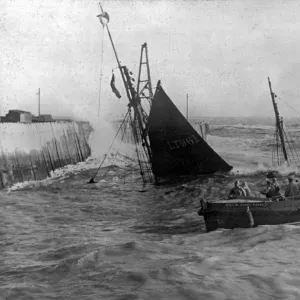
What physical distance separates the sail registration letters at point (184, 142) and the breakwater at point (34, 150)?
10.8 meters

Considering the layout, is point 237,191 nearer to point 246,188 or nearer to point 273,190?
point 246,188

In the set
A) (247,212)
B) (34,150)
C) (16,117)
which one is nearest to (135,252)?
(247,212)

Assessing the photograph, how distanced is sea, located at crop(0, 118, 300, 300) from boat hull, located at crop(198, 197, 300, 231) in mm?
333

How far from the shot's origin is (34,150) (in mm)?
37219

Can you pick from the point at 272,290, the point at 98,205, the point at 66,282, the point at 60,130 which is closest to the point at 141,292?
the point at 66,282

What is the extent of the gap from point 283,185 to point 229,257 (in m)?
16.8

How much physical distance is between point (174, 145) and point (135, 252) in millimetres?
17964

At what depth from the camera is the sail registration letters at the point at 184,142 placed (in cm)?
3030

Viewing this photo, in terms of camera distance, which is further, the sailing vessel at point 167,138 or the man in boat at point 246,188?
the sailing vessel at point 167,138

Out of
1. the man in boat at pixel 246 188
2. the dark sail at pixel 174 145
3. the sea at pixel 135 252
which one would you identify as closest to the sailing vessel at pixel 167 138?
the dark sail at pixel 174 145

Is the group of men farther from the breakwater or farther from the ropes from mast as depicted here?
the breakwater

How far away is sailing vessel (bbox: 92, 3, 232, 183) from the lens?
1176 inches

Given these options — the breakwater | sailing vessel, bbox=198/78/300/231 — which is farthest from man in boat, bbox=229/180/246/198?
the breakwater

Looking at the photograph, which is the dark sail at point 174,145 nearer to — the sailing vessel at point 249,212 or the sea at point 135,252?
the sea at point 135,252
